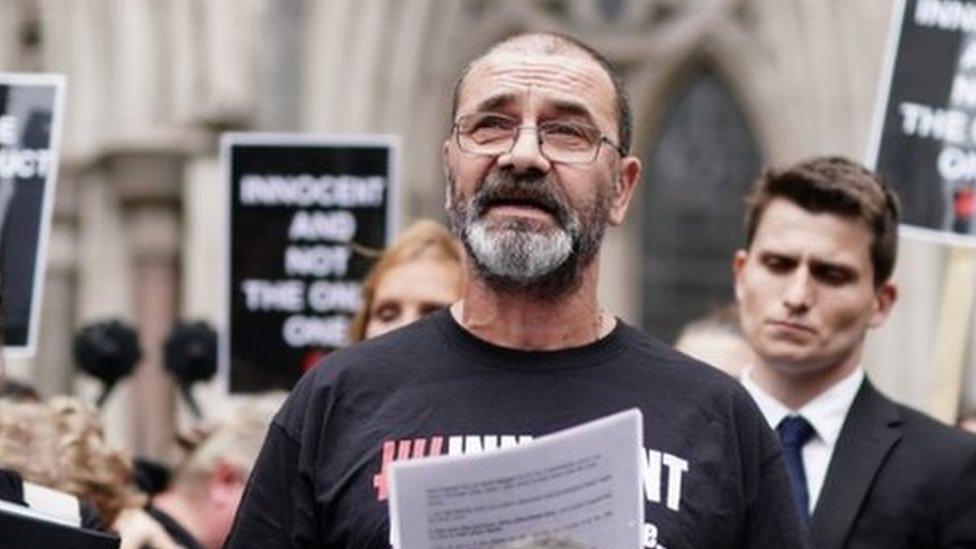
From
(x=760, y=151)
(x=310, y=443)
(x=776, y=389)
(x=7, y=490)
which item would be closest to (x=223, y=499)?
(x=776, y=389)

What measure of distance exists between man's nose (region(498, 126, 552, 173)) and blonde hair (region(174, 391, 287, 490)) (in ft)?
10.8

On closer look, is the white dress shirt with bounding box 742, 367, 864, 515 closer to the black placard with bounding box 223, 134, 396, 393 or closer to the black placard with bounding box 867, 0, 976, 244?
the black placard with bounding box 867, 0, 976, 244

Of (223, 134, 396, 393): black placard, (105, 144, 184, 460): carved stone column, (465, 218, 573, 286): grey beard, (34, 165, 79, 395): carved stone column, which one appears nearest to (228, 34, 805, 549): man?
(465, 218, 573, 286): grey beard

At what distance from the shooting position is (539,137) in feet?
15.4

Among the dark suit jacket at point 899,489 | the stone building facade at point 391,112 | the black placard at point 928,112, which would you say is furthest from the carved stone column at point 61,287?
the dark suit jacket at point 899,489

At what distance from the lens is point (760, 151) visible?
2352 centimetres

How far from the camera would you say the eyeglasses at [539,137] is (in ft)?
15.5

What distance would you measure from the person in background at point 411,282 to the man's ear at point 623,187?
8.08 ft

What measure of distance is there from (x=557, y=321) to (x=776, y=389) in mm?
1861

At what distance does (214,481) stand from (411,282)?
0.83 meters

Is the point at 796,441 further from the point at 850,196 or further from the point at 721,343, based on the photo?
the point at 721,343

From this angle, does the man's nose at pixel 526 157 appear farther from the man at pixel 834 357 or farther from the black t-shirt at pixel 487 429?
the man at pixel 834 357

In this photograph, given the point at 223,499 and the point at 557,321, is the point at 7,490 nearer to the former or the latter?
the point at 557,321

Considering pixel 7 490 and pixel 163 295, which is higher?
pixel 7 490
